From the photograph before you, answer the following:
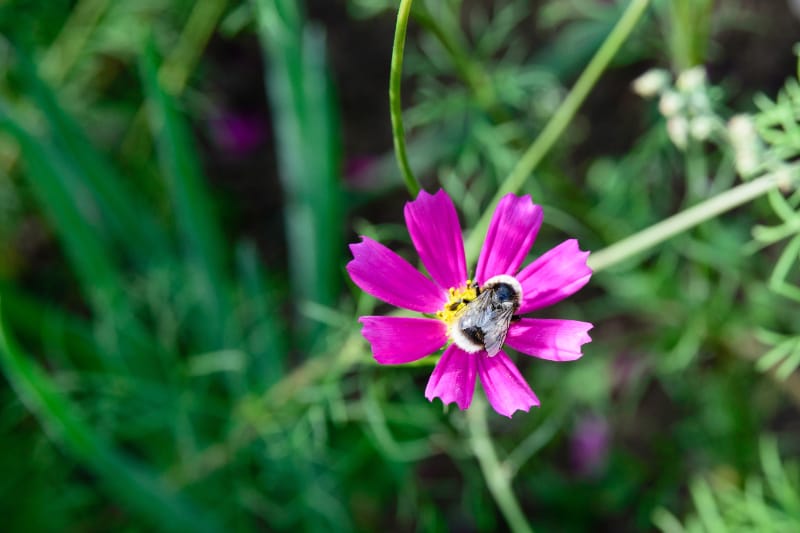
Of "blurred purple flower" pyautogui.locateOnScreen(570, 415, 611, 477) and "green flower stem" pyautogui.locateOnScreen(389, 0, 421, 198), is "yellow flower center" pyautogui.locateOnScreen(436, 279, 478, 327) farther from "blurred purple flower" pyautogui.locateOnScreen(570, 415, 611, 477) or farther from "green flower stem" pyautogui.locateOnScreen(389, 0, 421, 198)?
"blurred purple flower" pyautogui.locateOnScreen(570, 415, 611, 477)

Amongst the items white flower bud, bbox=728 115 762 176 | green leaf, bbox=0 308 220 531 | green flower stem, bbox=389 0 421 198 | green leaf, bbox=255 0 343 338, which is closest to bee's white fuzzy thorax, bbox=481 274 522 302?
green flower stem, bbox=389 0 421 198

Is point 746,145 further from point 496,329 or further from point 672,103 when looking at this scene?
point 496,329

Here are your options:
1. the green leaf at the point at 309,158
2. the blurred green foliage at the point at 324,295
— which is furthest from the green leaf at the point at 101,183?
the green leaf at the point at 309,158

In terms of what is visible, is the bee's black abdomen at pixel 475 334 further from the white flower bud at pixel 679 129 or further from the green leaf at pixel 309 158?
the green leaf at pixel 309 158

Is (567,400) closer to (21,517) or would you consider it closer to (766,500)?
(766,500)

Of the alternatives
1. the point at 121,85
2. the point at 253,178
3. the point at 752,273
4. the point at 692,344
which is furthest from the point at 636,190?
the point at 121,85

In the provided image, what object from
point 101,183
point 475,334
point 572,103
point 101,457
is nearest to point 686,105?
point 572,103
